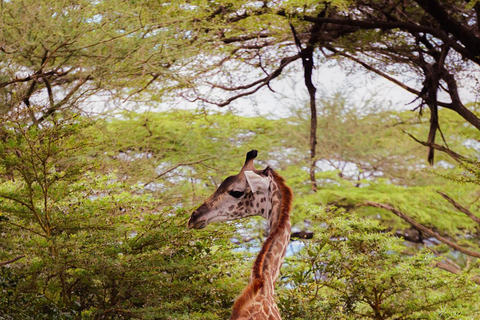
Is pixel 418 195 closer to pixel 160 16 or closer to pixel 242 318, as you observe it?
pixel 160 16

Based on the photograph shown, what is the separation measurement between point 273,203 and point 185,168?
289 inches

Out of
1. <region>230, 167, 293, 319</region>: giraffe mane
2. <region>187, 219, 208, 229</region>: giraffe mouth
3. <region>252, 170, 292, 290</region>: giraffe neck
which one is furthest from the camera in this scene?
<region>187, 219, 208, 229</region>: giraffe mouth

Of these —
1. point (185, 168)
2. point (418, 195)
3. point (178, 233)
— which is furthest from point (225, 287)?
point (418, 195)

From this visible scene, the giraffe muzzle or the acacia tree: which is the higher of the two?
the acacia tree

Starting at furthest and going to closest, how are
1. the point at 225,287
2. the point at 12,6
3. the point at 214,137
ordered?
the point at 214,137
the point at 12,6
the point at 225,287

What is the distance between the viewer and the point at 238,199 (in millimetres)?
3049

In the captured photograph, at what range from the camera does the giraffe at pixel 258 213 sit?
7.70 feet

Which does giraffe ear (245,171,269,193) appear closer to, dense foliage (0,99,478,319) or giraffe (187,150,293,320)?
giraffe (187,150,293,320)

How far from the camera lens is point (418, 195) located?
A: 11562mm

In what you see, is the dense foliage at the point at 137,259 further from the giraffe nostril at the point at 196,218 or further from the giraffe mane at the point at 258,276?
the giraffe mane at the point at 258,276

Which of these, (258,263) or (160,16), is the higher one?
(160,16)

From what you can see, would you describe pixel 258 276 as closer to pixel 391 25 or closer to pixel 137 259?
pixel 137 259

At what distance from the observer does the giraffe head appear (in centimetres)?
297

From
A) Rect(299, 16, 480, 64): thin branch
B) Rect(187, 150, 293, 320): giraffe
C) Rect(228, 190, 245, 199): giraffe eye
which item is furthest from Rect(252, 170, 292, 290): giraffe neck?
Rect(299, 16, 480, 64): thin branch
